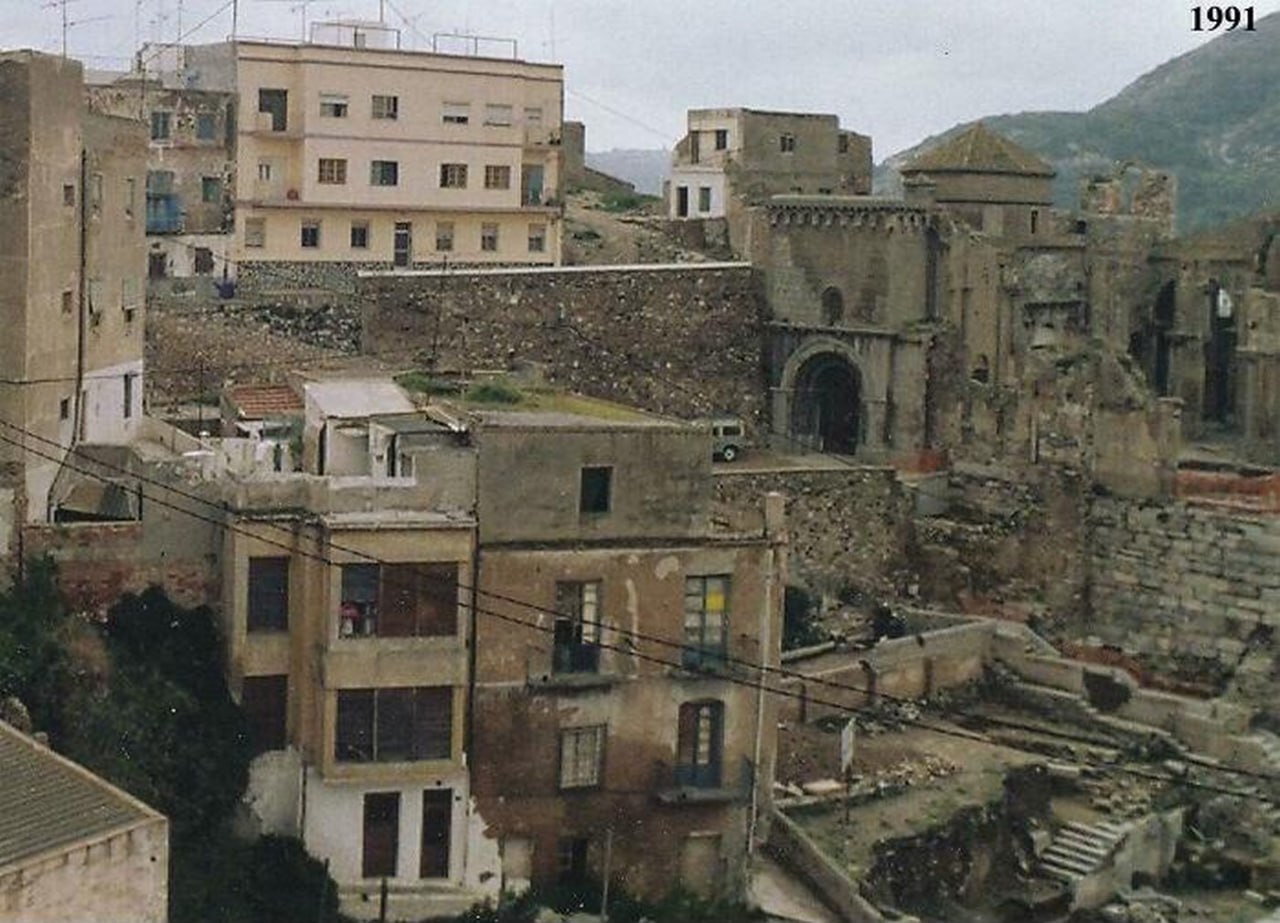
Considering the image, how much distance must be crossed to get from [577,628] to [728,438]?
68.5 ft

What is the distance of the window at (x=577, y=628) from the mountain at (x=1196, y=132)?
9547 cm

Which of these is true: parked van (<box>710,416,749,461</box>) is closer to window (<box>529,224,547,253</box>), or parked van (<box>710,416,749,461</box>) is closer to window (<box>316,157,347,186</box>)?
window (<box>529,224,547,253</box>)

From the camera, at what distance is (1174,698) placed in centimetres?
4284

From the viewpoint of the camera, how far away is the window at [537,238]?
5381 centimetres

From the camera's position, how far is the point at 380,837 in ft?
95.8

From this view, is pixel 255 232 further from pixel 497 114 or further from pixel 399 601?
pixel 399 601

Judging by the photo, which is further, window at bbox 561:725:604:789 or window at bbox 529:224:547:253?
window at bbox 529:224:547:253

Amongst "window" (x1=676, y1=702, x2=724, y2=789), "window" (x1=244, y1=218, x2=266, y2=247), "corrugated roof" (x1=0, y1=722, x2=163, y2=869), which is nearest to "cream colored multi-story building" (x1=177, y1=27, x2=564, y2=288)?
"window" (x1=244, y1=218, x2=266, y2=247)

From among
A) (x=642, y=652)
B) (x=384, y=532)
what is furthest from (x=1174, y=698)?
(x=384, y=532)

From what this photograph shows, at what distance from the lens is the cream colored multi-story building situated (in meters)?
49.5

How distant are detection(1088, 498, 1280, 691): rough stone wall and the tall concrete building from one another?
2405 cm

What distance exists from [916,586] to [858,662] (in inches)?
334

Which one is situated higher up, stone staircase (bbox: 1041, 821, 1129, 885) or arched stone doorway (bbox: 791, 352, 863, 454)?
arched stone doorway (bbox: 791, 352, 863, 454)

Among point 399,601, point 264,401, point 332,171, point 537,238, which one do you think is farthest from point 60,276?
point 537,238
